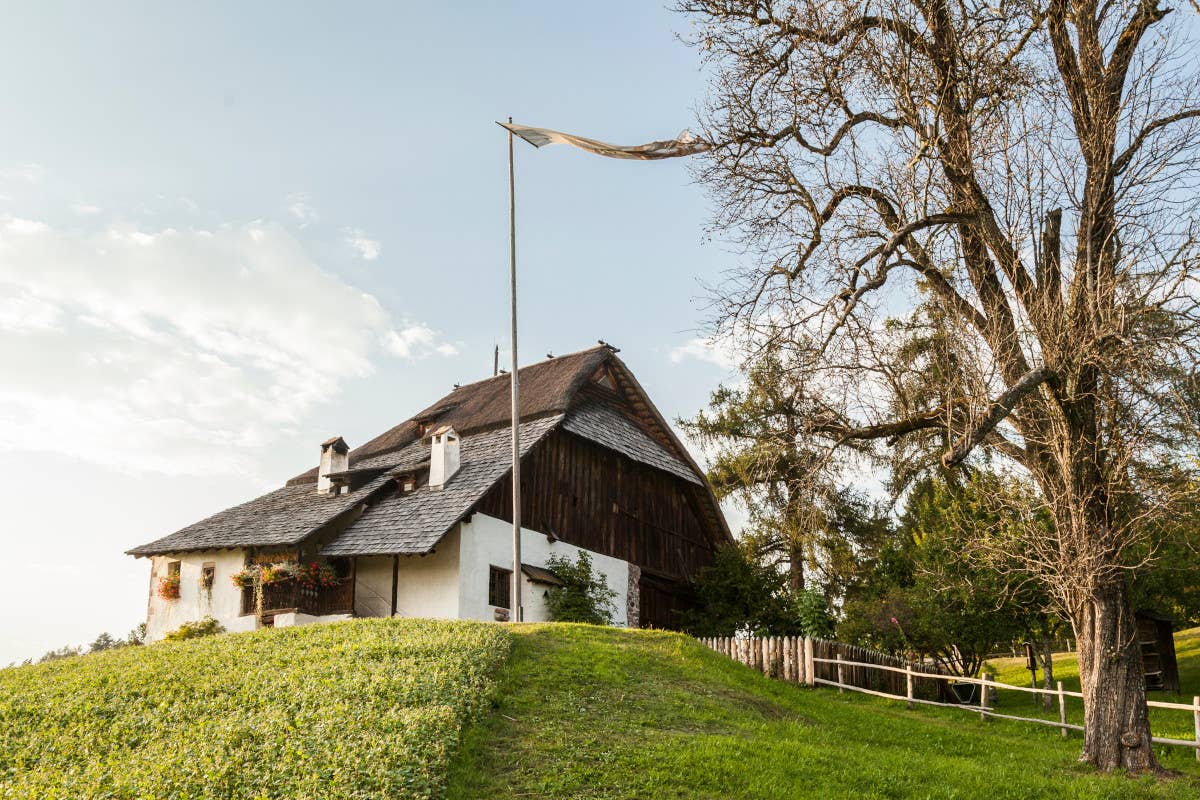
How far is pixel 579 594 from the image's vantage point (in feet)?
88.6

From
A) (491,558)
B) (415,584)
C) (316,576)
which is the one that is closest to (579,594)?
(491,558)

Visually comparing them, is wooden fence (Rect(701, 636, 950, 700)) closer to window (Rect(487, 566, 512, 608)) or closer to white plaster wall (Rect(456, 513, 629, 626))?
white plaster wall (Rect(456, 513, 629, 626))

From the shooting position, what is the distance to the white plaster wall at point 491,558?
82.7ft

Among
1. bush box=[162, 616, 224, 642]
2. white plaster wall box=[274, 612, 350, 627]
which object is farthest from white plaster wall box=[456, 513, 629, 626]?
bush box=[162, 616, 224, 642]

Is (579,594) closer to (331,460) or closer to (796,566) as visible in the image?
(331,460)

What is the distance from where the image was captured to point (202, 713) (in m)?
14.0

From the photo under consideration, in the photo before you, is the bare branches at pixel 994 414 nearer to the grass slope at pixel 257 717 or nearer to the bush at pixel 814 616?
the grass slope at pixel 257 717

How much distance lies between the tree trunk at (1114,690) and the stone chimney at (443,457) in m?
17.0

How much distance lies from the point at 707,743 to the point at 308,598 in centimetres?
1599

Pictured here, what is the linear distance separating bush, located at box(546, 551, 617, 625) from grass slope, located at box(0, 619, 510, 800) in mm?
7109

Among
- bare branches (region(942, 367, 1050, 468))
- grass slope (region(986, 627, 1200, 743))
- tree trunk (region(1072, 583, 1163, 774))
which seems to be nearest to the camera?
bare branches (region(942, 367, 1050, 468))

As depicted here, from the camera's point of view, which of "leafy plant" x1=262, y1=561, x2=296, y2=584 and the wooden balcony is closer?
"leafy plant" x1=262, y1=561, x2=296, y2=584

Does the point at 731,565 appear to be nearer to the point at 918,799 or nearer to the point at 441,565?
the point at 441,565

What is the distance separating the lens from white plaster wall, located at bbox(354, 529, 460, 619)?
25250 mm
